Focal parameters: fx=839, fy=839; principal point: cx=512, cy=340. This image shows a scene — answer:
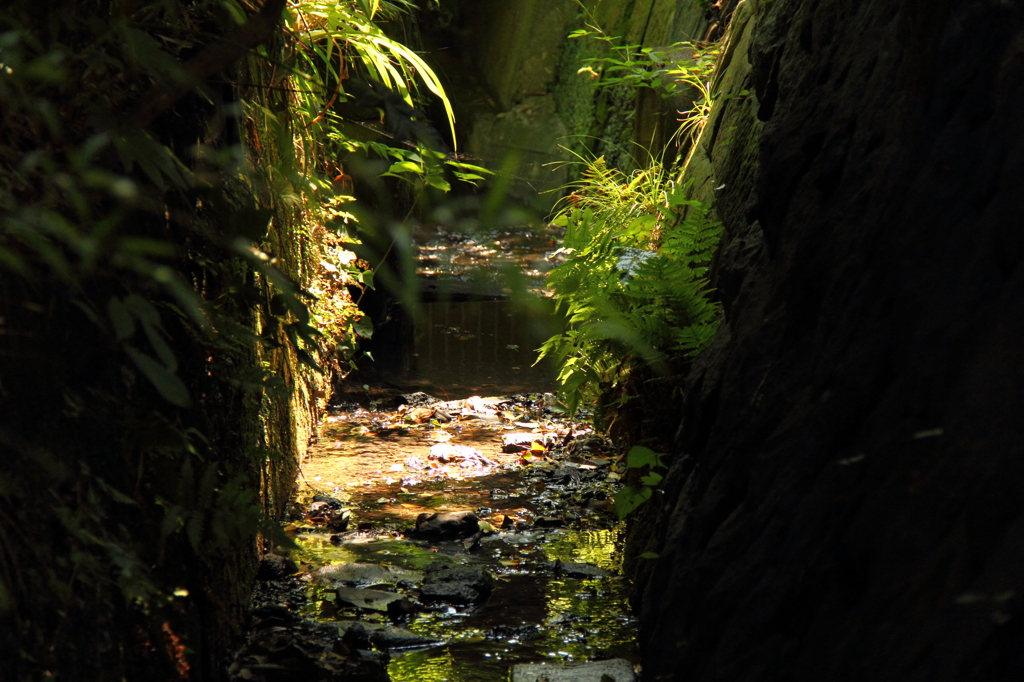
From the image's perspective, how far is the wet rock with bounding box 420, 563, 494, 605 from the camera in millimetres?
3041

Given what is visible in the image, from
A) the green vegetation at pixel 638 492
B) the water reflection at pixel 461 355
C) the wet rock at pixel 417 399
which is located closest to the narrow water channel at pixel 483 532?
the wet rock at pixel 417 399

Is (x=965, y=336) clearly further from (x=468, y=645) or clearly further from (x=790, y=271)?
(x=468, y=645)

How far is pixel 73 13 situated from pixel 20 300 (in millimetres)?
545

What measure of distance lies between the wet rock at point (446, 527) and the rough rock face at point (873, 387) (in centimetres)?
130

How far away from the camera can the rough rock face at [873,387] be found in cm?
145

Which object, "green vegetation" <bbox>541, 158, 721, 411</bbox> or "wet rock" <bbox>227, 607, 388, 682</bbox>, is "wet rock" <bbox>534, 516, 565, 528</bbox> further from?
"wet rock" <bbox>227, 607, 388, 682</bbox>

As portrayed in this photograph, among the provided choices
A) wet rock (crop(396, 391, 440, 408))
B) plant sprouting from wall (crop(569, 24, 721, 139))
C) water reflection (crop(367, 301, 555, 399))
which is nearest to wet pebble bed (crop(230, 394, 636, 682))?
wet rock (crop(396, 391, 440, 408))

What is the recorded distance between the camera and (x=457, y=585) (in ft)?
10.2

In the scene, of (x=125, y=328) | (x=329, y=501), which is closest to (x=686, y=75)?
(x=329, y=501)

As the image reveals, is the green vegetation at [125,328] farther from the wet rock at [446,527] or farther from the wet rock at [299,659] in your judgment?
the wet rock at [446,527]

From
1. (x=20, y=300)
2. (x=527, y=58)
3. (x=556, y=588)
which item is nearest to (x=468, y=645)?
(x=556, y=588)

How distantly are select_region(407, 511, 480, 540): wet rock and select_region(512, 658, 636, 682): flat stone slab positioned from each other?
A: 3.74ft

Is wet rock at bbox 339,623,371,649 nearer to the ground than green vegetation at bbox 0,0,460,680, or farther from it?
nearer to the ground

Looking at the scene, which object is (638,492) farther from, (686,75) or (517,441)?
(686,75)
